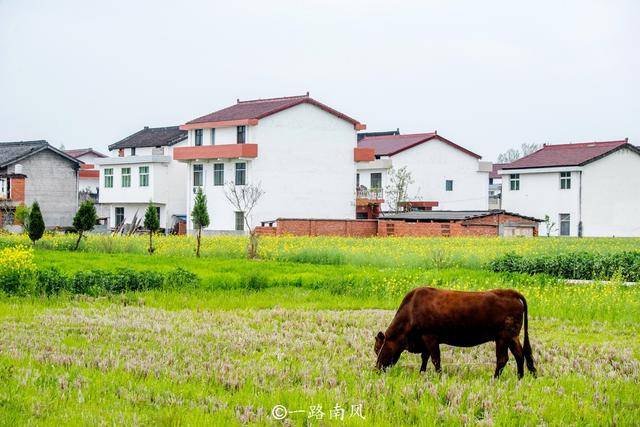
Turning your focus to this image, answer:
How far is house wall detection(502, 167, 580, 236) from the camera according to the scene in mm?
59500

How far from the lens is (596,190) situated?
197 ft

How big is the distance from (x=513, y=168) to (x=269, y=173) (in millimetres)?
20008

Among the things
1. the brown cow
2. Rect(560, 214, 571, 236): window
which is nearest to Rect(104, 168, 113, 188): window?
Rect(560, 214, 571, 236): window

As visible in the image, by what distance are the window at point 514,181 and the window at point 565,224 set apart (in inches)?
177

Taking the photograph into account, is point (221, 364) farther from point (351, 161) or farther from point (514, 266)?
point (351, 161)

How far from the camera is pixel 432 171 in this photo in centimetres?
6819

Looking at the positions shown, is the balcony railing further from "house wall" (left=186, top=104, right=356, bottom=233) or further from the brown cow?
the brown cow

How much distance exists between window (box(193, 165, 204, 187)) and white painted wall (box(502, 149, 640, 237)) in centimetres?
2289

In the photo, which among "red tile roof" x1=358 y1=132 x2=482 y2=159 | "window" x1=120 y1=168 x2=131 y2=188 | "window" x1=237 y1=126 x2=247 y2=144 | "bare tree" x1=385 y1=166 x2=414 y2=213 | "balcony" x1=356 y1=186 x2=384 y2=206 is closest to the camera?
"window" x1=237 y1=126 x2=247 y2=144

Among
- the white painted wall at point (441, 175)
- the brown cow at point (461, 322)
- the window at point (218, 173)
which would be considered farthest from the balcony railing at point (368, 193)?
the brown cow at point (461, 322)

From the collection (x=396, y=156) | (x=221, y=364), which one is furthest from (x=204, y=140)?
(x=221, y=364)

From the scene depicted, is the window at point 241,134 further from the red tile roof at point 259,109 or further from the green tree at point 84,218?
the green tree at point 84,218

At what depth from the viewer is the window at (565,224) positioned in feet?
196

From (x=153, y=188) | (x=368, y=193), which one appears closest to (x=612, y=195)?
(x=368, y=193)
